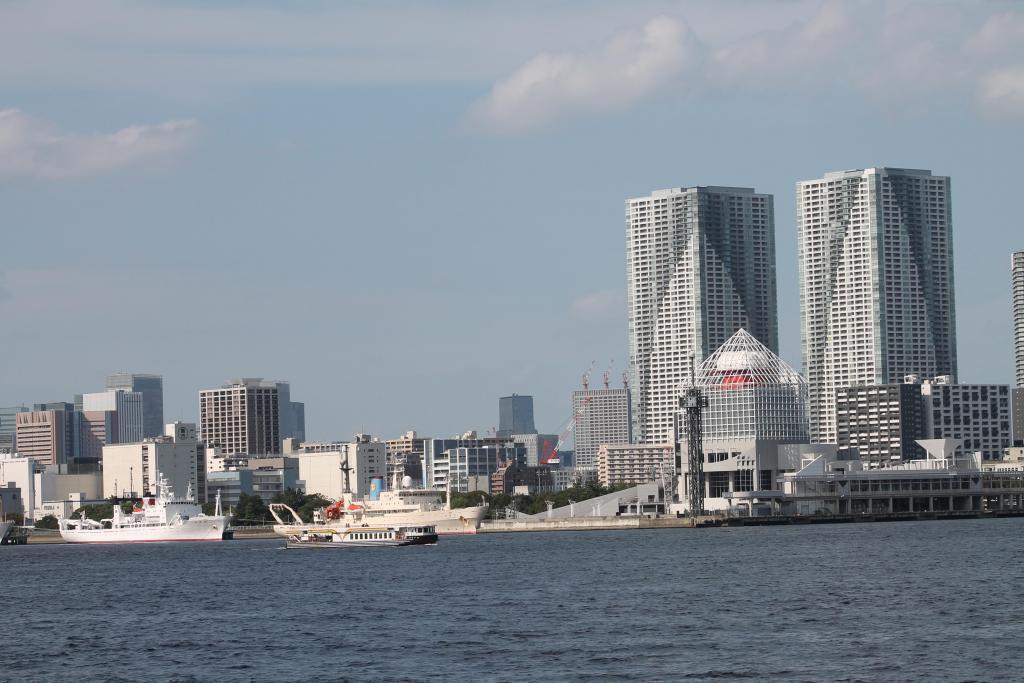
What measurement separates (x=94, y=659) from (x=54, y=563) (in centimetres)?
9918

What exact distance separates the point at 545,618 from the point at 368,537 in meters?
91.5

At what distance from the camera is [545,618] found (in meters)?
78.0

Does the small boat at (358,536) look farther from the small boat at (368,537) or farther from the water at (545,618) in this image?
the water at (545,618)

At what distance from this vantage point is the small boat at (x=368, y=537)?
166762 millimetres

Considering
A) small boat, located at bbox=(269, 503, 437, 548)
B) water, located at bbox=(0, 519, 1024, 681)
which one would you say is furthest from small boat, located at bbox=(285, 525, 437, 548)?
water, located at bbox=(0, 519, 1024, 681)

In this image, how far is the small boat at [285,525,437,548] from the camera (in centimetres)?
16676

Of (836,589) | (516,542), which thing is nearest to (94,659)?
(836,589)

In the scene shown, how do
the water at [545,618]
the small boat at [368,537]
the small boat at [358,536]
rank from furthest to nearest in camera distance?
the small boat at [358,536]
the small boat at [368,537]
the water at [545,618]

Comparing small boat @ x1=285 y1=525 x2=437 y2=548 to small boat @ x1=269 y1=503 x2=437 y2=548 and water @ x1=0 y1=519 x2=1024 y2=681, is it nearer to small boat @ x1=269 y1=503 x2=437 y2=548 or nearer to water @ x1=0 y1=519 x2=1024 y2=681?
small boat @ x1=269 y1=503 x2=437 y2=548

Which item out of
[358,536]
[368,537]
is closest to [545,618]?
[368,537]

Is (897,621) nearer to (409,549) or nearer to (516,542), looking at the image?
(409,549)

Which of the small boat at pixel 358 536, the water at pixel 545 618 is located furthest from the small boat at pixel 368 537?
the water at pixel 545 618

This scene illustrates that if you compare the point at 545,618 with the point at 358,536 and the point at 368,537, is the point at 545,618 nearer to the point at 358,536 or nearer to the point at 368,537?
the point at 368,537

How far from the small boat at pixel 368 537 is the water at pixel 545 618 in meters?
30.1
